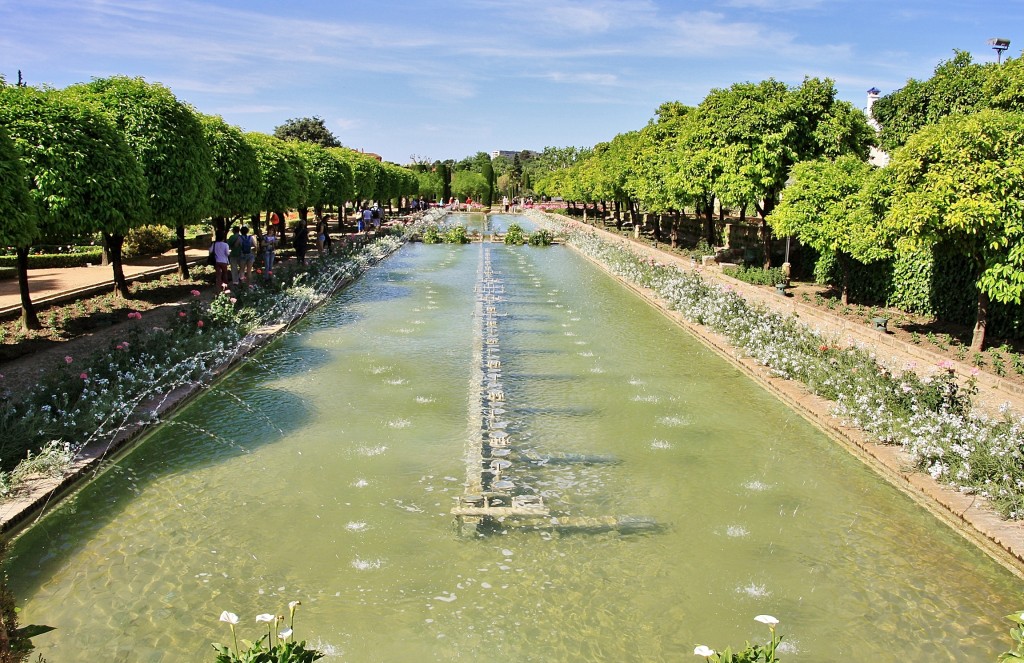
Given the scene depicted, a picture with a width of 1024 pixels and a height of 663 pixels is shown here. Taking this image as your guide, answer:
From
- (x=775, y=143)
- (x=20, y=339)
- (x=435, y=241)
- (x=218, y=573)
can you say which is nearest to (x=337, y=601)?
(x=218, y=573)

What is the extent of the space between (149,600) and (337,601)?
1346 millimetres

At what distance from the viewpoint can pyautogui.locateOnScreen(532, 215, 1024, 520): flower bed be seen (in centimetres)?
674

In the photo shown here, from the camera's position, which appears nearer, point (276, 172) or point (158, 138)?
point (158, 138)

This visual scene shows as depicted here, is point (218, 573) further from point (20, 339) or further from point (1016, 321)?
point (1016, 321)

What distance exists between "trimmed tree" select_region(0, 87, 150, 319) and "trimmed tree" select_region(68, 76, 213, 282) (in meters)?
1.48

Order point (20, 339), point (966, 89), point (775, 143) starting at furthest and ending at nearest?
1. point (966, 89)
2. point (775, 143)
3. point (20, 339)

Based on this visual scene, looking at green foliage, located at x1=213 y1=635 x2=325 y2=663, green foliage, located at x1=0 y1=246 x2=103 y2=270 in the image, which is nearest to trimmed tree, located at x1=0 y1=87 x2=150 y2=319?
green foliage, located at x1=0 y1=246 x2=103 y2=270

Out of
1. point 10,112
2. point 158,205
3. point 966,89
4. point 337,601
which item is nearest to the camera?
point 337,601

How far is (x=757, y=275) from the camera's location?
20.7 metres

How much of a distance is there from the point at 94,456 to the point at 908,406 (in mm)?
9107

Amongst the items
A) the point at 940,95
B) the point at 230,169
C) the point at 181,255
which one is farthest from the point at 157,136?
the point at 940,95

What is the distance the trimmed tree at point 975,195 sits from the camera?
10.6m

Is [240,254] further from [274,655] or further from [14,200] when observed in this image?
[274,655]

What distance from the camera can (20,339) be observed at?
475 inches
